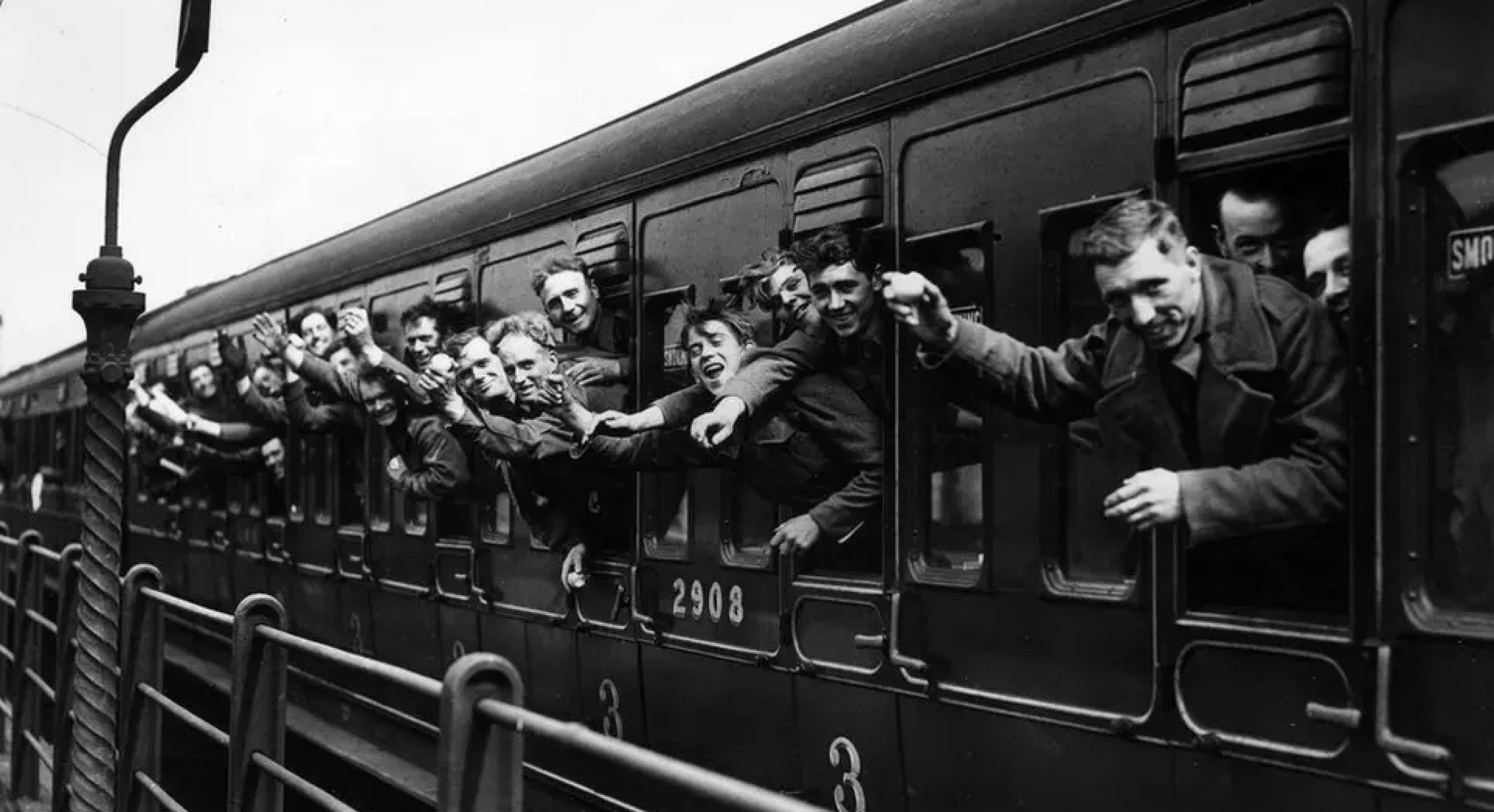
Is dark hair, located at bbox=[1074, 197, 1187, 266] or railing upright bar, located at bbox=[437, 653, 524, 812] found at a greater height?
dark hair, located at bbox=[1074, 197, 1187, 266]

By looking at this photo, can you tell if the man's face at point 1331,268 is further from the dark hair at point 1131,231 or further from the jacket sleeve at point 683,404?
the jacket sleeve at point 683,404

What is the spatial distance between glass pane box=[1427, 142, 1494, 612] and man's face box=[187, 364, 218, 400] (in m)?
11.9

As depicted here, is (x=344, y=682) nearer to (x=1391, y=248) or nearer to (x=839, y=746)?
(x=839, y=746)

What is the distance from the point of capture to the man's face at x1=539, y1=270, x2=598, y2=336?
7.00 meters

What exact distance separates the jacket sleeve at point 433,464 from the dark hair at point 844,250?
3.49 m

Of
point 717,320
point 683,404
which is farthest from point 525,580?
point 717,320

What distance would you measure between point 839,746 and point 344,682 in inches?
236

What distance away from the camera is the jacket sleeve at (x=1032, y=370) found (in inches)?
170

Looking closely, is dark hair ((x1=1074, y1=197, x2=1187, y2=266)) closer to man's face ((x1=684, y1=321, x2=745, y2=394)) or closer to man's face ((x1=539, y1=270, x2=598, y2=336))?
man's face ((x1=684, y1=321, x2=745, y2=394))

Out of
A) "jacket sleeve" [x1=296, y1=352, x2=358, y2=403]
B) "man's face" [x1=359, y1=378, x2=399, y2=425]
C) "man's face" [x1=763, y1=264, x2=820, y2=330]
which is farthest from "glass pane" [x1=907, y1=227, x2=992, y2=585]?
"jacket sleeve" [x1=296, y1=352, x2=358, y2=403]

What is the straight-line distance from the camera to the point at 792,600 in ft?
18.5

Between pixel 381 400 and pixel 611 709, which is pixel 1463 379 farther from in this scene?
pixel 381 400

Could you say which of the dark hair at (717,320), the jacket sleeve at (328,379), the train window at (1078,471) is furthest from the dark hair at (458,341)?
the train window at (1078,471)

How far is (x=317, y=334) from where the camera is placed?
10.7 m
